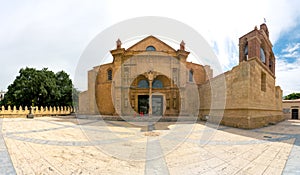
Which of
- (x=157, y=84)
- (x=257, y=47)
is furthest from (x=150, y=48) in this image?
(x=257, y=47)

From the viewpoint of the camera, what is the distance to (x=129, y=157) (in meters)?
4.84

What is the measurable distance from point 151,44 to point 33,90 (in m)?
21.8

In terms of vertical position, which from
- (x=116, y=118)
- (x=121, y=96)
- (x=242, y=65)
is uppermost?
(x=242, y=65)

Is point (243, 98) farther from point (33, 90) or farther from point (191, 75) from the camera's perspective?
point (33, 90)

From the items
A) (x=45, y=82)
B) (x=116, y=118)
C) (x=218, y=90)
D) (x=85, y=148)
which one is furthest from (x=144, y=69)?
(x=45, y=82)

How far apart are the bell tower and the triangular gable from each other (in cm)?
987

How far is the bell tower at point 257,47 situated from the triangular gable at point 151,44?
32.4 ft

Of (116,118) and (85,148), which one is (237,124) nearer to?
(85,148)

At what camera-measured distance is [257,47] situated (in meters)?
14.5

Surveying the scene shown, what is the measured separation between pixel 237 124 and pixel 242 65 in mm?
4415

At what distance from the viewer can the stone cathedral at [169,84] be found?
14.6 metres

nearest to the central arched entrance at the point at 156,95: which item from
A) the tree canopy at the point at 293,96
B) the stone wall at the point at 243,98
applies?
the stone wall at the point at 243,98

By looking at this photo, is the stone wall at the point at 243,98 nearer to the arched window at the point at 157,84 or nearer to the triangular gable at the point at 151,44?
the arched window at the point at 157,84

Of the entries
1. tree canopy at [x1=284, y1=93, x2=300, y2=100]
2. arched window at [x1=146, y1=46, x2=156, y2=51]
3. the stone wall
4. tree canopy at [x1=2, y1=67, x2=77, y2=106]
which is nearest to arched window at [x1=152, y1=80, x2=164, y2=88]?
arched window at [x1=146, y1=46, x2=156, y2=51]
